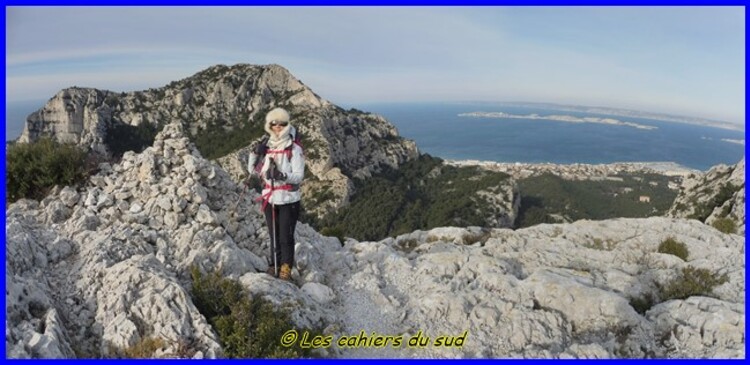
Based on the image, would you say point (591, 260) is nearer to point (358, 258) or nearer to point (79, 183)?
point (358, 258)

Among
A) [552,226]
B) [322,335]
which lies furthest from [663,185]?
[322,335]

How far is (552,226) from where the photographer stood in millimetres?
11438

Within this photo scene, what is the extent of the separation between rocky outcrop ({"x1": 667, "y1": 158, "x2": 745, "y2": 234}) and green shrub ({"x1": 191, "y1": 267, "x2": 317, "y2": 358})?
28.0 meters

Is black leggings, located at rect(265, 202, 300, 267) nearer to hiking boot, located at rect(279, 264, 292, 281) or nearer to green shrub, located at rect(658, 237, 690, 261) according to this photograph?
hiking boot, located at rect(279, 264, 292, 281)

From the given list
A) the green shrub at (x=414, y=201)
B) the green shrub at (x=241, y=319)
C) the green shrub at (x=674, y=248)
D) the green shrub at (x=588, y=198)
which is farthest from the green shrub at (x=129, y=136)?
the green shrub at (x=674, y=248)

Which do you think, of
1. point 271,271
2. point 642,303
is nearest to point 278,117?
point 271,271

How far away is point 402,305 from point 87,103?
10969 cm

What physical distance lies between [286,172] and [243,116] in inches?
3925

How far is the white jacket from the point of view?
20.0 feet

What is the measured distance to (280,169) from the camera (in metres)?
6.14

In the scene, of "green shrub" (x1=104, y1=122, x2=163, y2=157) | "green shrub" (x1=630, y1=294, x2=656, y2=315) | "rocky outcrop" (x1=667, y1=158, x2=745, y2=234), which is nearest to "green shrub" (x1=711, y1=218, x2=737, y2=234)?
"green shrub" (x1=630, y1=294, x2=656, y2=315)

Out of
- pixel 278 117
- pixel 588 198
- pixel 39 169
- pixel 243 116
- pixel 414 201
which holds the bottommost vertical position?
pixel 588 198

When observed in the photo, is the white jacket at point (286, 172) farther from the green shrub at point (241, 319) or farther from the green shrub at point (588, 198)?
the green shrub at point (588, 198)

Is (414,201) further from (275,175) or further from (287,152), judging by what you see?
(275,175)
